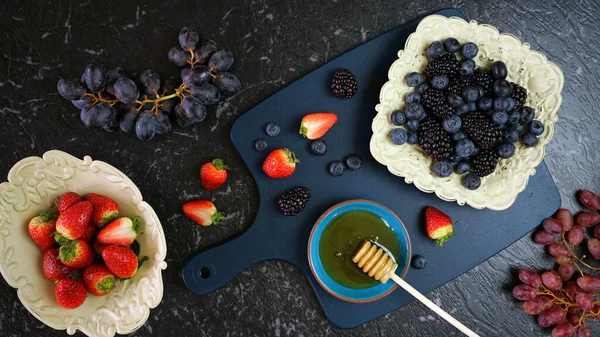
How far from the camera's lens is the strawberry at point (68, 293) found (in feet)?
5.06

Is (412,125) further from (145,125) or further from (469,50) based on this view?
(145,125)

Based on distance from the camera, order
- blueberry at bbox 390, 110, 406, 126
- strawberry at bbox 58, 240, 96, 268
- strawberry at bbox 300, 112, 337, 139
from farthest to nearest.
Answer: strawberry at bbox 300, 112, 337, 139, blueberry at bbox 390, 110, 406, 126, strawberry at bbox 58, 240, 96, 268

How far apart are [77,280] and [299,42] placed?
113 cm

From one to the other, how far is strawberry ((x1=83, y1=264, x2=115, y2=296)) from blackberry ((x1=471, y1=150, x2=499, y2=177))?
4.11ft

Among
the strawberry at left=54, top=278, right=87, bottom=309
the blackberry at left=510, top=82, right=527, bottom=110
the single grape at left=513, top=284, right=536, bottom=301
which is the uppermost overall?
the blackberry at left=510, top=82, right=527, bottom=110

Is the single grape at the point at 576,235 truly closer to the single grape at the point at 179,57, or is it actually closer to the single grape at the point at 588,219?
the single grape at the point at 588,219

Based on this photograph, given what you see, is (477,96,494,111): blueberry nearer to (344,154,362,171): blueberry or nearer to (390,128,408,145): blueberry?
(390,128,408,145): blueberry

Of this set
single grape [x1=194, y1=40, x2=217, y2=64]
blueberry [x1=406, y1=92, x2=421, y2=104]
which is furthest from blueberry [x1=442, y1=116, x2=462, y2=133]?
single grape [x1=194, y1=40, x2=217, y2=64]

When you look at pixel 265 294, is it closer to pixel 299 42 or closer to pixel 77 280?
pixel 77 280

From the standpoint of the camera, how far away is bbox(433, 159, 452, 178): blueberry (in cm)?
162

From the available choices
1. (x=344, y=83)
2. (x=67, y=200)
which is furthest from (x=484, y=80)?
(x=67, y=200)

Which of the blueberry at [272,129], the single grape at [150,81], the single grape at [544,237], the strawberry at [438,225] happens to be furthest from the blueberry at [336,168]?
the single grape at [544,237]

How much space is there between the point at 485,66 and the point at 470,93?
19cm

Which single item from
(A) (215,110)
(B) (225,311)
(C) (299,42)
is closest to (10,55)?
(A) (215,110)
